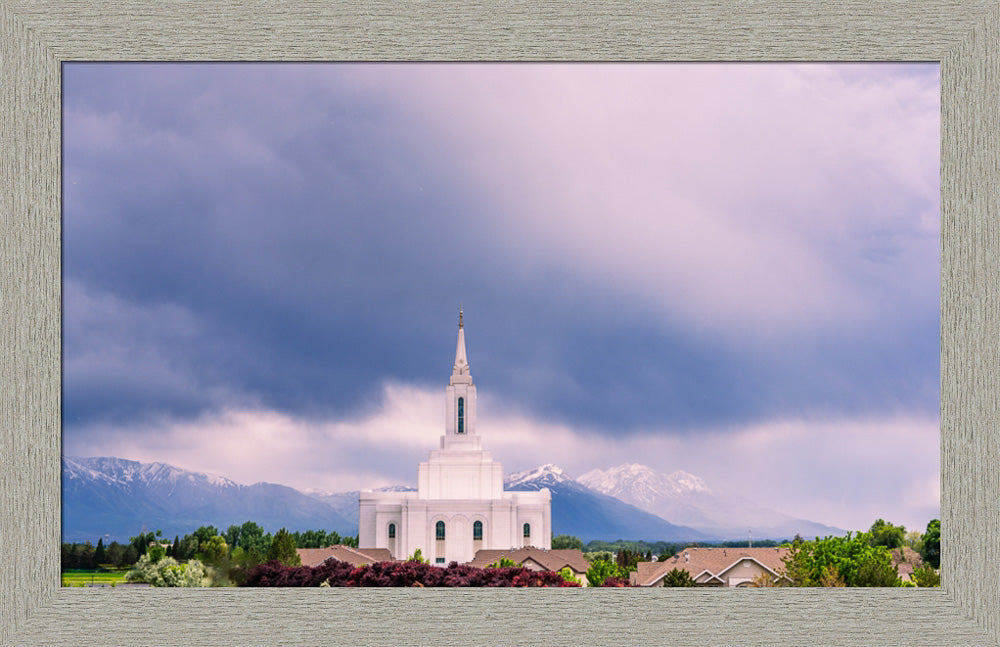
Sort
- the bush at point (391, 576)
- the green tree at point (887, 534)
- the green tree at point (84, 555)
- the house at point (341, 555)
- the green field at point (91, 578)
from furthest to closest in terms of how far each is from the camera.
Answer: the green tree at point (887, 534) → the house at point (341, 555) → the bush at point (391, 576) → the green tree at point (84, 555) → the green field at point (91, 578)

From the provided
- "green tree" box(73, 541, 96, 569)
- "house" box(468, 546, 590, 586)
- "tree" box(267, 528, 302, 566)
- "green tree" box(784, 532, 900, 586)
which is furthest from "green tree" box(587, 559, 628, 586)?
"green tree" box(73, 541, 96, 569)

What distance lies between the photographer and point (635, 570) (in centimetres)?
1504

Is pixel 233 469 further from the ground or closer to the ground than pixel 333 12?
closer to the ground

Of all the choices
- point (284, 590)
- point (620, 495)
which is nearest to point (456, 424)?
point (620, 495)

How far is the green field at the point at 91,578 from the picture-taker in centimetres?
1087

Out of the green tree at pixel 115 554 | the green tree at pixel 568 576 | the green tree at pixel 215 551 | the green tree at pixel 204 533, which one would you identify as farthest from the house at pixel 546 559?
the green tree at pixel 115 554

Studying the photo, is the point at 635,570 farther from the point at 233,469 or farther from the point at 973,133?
the point at 973,133

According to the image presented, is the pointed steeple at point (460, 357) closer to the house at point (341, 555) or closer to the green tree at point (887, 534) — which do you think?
the house at point (341, 555)

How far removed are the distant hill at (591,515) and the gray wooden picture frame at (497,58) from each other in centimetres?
641

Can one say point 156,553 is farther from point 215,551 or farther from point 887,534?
point 887,534

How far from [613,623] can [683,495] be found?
7.92 metres

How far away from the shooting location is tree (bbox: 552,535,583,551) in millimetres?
20734

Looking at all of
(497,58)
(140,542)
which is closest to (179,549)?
(140,542)

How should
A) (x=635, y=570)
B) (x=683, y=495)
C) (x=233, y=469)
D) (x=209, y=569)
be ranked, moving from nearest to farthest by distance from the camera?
(x=209, y=569), (x=635, y=570), (x=233, y=469), (x=683, y=495)
